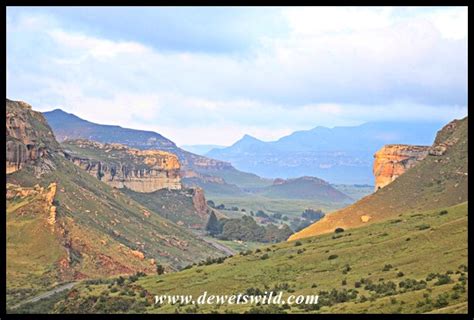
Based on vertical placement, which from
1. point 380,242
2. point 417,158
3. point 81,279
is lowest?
point 81,279

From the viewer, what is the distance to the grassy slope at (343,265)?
225ft

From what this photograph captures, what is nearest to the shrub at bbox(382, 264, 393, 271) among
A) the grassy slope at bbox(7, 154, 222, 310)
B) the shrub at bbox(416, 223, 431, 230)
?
the shrub at bbox(416, 223, 431, 230)

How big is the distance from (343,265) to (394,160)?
261 feet

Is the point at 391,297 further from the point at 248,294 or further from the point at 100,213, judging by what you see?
the point at 100,213

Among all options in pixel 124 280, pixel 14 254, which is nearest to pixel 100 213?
pixel 14 254

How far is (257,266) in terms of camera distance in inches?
3538

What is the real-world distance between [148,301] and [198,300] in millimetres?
5866

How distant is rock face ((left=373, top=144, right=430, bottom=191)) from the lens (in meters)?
153

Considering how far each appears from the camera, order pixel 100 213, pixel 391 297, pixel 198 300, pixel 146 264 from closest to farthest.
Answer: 1. pixel 391 297
2. pixel 198 300
3. pixel 146 264
4. pixel 100 213

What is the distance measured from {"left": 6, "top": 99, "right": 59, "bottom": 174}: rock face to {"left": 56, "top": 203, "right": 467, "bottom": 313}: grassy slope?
4091 centimetres

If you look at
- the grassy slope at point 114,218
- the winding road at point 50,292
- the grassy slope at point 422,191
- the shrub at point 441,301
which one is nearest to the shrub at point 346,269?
the shrub at point 441,301

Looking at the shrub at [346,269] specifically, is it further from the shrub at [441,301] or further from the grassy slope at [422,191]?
the grassy slope at [422,191]

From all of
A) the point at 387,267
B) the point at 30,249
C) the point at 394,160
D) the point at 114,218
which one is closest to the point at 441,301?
the point at 387,267

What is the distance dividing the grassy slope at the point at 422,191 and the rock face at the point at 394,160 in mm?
22110
